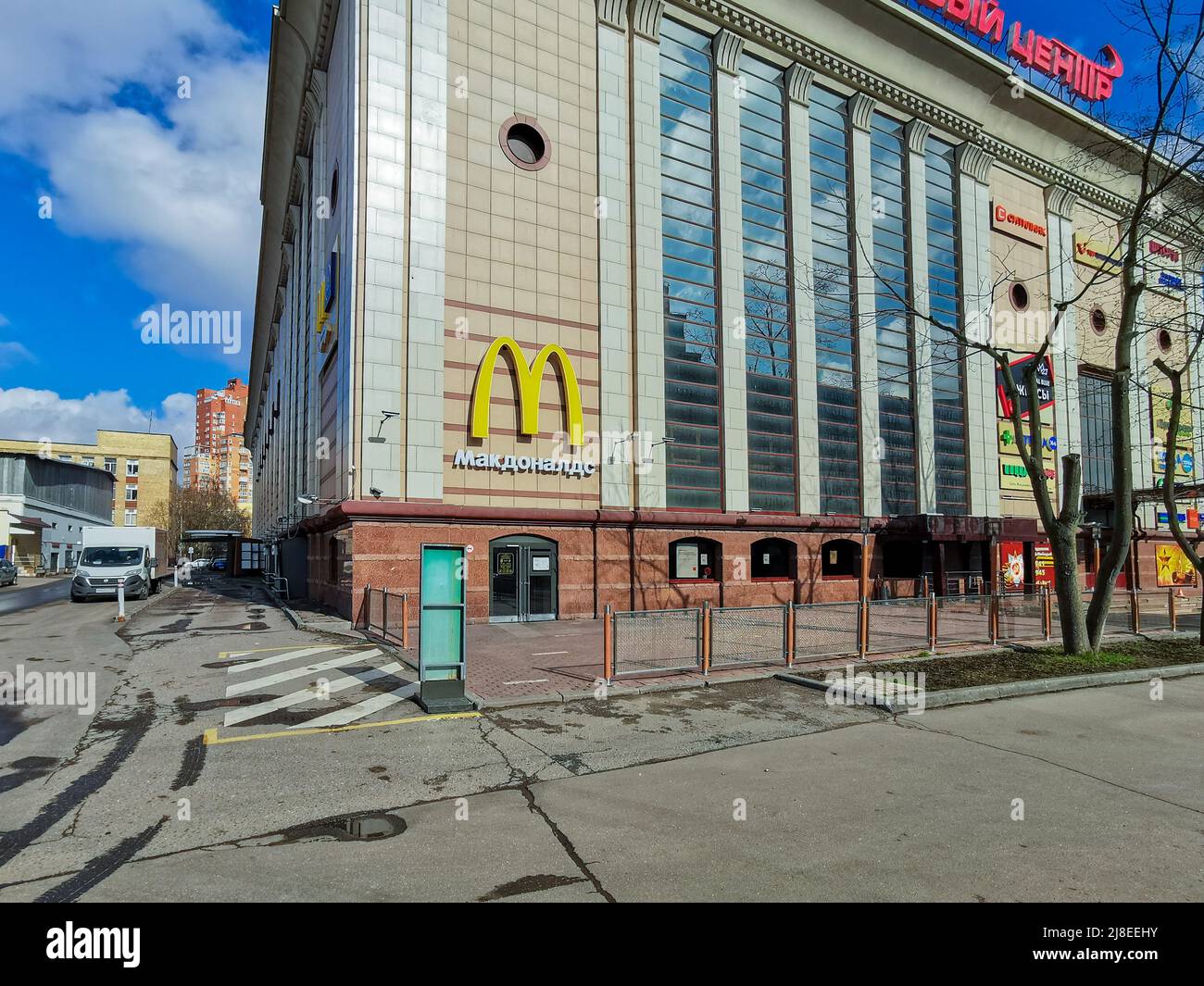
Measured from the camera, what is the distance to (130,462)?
9050cm

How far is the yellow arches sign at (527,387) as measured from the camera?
19.2 m

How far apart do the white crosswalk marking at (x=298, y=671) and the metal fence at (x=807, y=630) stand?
2.48m

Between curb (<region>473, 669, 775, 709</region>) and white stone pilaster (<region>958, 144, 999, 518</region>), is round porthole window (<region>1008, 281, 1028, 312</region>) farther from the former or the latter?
curb (<region>473, 669, 775, 709</region>)

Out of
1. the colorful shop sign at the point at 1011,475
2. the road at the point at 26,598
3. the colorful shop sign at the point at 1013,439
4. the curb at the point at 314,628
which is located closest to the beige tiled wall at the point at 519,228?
the curb at the point at 314,628

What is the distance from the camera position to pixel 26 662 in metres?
12.3

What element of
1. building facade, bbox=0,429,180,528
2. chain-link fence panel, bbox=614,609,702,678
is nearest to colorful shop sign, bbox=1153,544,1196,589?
chain-link fence panel, bbox=614,609,702,678

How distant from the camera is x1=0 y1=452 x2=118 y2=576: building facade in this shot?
53.1m

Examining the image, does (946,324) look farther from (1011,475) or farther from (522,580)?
(522,580)

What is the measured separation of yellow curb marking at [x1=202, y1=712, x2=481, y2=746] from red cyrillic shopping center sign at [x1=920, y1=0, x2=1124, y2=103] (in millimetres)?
33716

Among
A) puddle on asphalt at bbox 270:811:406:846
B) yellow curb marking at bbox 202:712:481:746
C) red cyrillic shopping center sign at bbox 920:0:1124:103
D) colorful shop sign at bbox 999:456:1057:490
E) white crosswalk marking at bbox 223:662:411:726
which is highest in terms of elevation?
red cyrillic shopping center sign at bbox 920:0:1124:103

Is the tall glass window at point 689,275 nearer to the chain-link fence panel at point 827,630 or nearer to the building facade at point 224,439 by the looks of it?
the chain-link fence panel at point 827,630

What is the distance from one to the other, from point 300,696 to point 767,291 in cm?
2128

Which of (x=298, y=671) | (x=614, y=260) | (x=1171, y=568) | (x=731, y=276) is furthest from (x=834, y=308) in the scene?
(x=1171, y=568)
